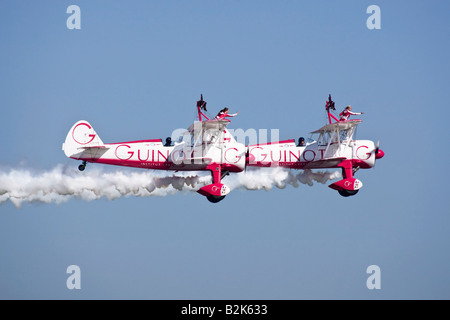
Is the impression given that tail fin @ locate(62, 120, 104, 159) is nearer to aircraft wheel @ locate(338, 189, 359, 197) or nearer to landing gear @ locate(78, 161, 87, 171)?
landing gear @ locate(78, 161, 87, 171)

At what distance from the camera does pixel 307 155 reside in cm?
5847

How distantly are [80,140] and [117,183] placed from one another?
3179mm

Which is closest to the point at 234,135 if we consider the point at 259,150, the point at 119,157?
the point at 259,150

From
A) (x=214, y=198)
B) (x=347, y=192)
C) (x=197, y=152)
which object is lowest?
(x=214, y=198)

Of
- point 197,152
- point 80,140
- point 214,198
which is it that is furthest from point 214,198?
point 80,140

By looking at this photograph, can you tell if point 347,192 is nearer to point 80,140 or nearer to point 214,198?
point 214,198

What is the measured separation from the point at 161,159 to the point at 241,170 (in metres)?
4.07

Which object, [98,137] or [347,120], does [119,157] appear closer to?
[98,137]

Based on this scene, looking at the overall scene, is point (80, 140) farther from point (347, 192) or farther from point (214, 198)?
point (347, 192)

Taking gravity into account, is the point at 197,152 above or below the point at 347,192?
above

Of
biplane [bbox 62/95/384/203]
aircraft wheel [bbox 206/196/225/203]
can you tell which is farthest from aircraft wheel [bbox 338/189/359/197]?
aircraft wheel [bbox 206/196/225/203]

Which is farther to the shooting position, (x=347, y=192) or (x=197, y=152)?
(x=347, y=192)

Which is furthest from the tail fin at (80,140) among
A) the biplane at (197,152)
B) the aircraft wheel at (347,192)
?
the aircraft wheel at (347,192)

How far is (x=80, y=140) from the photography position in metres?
55.9
